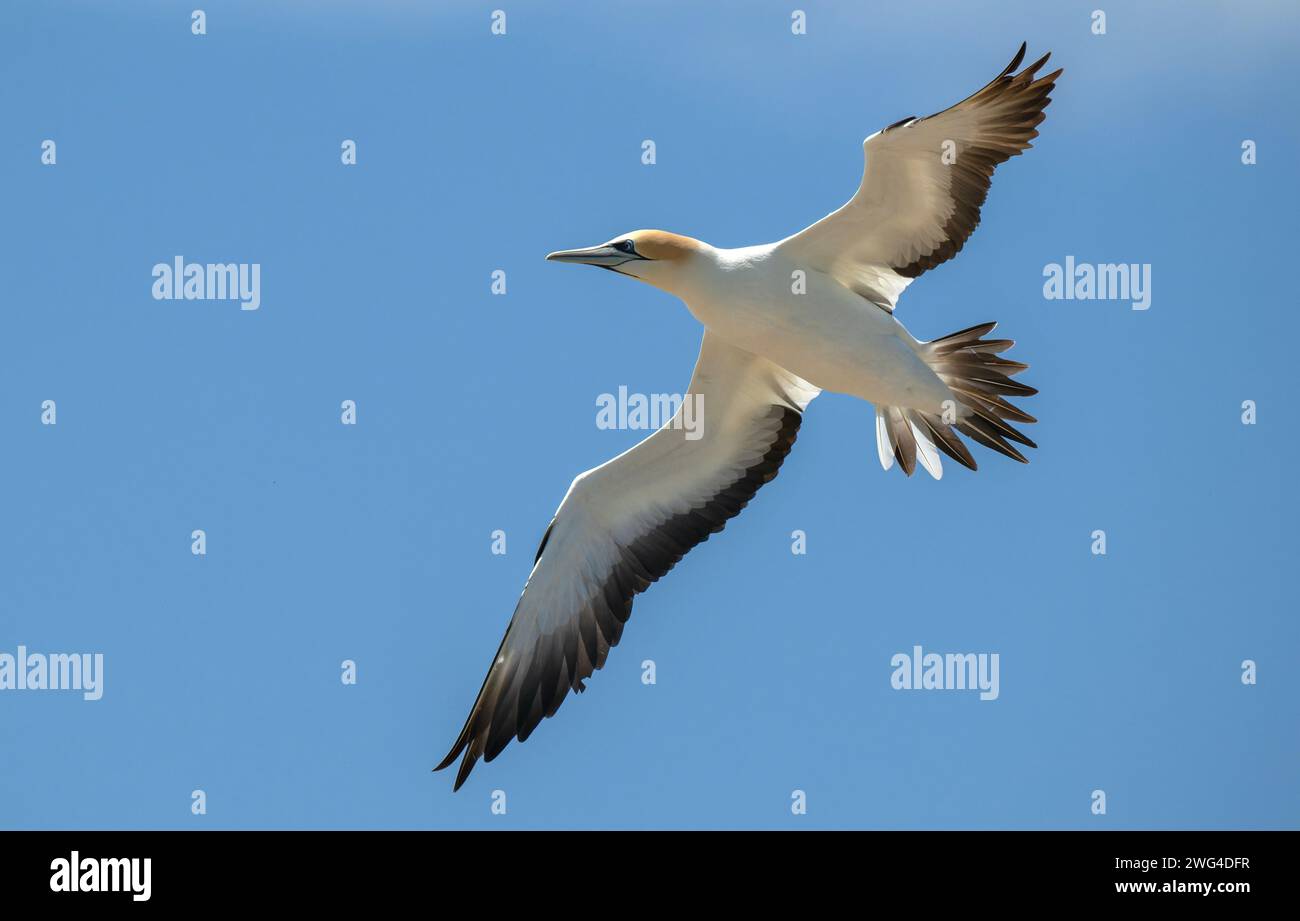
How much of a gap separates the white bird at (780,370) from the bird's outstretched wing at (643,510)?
12mm

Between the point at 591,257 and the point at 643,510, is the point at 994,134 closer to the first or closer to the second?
the point at 591,257

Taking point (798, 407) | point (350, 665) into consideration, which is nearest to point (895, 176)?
point (798, 407)

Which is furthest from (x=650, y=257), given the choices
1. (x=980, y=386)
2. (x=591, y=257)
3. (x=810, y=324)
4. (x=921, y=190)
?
(x=980, y=386)

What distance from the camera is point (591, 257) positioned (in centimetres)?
1383

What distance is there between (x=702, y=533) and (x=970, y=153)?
384 centimetres

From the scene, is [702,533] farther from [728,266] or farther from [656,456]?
[728,266]

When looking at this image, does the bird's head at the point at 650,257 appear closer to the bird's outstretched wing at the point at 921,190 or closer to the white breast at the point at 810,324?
the white breast at the point at 810,324

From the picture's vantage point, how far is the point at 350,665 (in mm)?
15648

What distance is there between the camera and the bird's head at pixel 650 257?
13672mm

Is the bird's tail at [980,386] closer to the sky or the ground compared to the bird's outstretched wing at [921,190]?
closer to the ground

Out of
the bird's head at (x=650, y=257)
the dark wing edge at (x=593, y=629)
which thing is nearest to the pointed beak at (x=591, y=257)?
the bird's head at (x=650, y=257)

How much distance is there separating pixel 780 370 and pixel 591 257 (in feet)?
6.43

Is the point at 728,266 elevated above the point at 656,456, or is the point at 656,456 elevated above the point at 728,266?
the point at 728,266

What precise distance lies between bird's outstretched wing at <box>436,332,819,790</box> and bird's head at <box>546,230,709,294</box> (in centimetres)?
95
